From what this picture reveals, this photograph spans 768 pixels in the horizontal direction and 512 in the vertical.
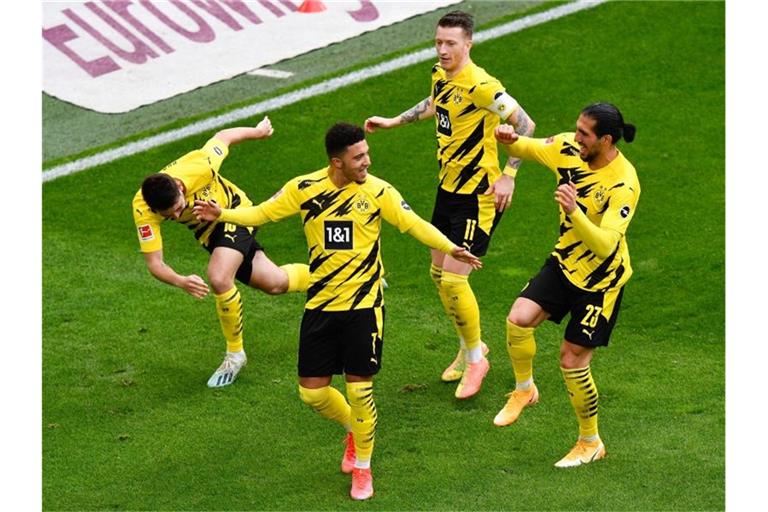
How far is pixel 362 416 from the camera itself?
9.95 metres

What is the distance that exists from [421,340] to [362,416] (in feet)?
9.21

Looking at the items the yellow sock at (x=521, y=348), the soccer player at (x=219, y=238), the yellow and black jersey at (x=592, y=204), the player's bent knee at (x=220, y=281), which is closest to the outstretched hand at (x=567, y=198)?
the yellow and black jersey at (x=592, y=204)

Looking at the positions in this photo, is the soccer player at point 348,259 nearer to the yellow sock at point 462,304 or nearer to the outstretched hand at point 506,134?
the outstretched hand at point 506,134

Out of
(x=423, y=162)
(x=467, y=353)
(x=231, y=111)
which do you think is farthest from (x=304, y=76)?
(x=467, y=353)

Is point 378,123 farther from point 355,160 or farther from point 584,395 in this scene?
Answer: point 584,395

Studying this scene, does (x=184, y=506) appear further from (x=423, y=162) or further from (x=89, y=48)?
(x=89, y=48)

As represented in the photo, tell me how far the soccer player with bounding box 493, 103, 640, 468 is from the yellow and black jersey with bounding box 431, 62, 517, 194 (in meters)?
0.89

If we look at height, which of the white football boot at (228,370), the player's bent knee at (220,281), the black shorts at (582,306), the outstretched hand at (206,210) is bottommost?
the white football boot at (228,370)

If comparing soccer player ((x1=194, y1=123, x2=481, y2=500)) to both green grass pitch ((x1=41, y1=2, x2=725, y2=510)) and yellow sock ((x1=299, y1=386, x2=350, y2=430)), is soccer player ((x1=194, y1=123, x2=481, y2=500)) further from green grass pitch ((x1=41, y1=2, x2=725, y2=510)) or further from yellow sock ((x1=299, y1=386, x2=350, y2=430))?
green grass pitch ((x1=41, y1=2, x2=725, y2=510))

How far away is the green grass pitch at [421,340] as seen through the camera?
10.2 m

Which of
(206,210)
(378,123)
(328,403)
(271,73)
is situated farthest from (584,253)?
(271,73)

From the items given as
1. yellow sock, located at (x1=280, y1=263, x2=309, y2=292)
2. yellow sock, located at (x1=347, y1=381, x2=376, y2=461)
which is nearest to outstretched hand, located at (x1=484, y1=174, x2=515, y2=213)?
yellow sock, located at (x1=347, y1=381, x2=376, y2=461)

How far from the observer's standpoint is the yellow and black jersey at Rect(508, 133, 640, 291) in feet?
31.8

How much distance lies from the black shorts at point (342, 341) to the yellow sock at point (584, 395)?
57.9 inches
